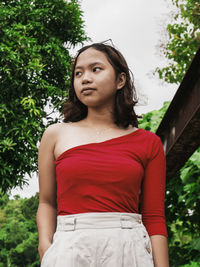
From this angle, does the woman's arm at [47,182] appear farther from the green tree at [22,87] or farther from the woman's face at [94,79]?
the green tree at [22,87]

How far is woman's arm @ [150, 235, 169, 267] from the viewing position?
1585 mm

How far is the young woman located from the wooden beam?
655 mm

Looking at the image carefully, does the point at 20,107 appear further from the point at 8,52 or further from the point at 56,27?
the point at 56,27

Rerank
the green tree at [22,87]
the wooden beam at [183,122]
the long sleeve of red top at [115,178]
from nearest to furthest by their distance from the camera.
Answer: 1. the long sleeve of red top at [115,178]
2. the wooden beam at [183,122]
3. the green tree at [22,87]

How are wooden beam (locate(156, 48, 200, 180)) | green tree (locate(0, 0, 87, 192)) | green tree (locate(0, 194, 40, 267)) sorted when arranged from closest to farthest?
wooden beam (locate(156, 48, 200, 180)), green tree (locate(0, 0, 87, 192)), green tree (locate(0, 194, 40, 267))

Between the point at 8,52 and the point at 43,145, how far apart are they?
25.4ft

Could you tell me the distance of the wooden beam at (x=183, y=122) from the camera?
2.43 m

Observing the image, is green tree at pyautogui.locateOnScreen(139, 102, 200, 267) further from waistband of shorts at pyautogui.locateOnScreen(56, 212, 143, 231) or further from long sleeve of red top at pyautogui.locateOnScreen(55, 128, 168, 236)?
waistband of shorts at pyautogui.locateOnScreen(56, 212, 143, 231)

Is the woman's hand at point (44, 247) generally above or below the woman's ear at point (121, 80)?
below

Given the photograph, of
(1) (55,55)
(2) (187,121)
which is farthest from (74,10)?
(2) (187,121)

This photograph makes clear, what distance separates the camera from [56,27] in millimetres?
12289

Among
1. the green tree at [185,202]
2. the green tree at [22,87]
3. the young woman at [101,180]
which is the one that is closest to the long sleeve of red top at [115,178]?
the young woman at [101,180]

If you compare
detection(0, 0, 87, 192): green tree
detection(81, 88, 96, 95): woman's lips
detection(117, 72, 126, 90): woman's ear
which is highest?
detection(0, 0, 87, 192): green tree

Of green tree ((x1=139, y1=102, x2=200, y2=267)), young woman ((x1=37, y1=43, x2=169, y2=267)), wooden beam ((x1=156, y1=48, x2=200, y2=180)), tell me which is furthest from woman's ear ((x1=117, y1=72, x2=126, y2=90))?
green tree ((x1=139, y1=102, x2=200, y2=267))
